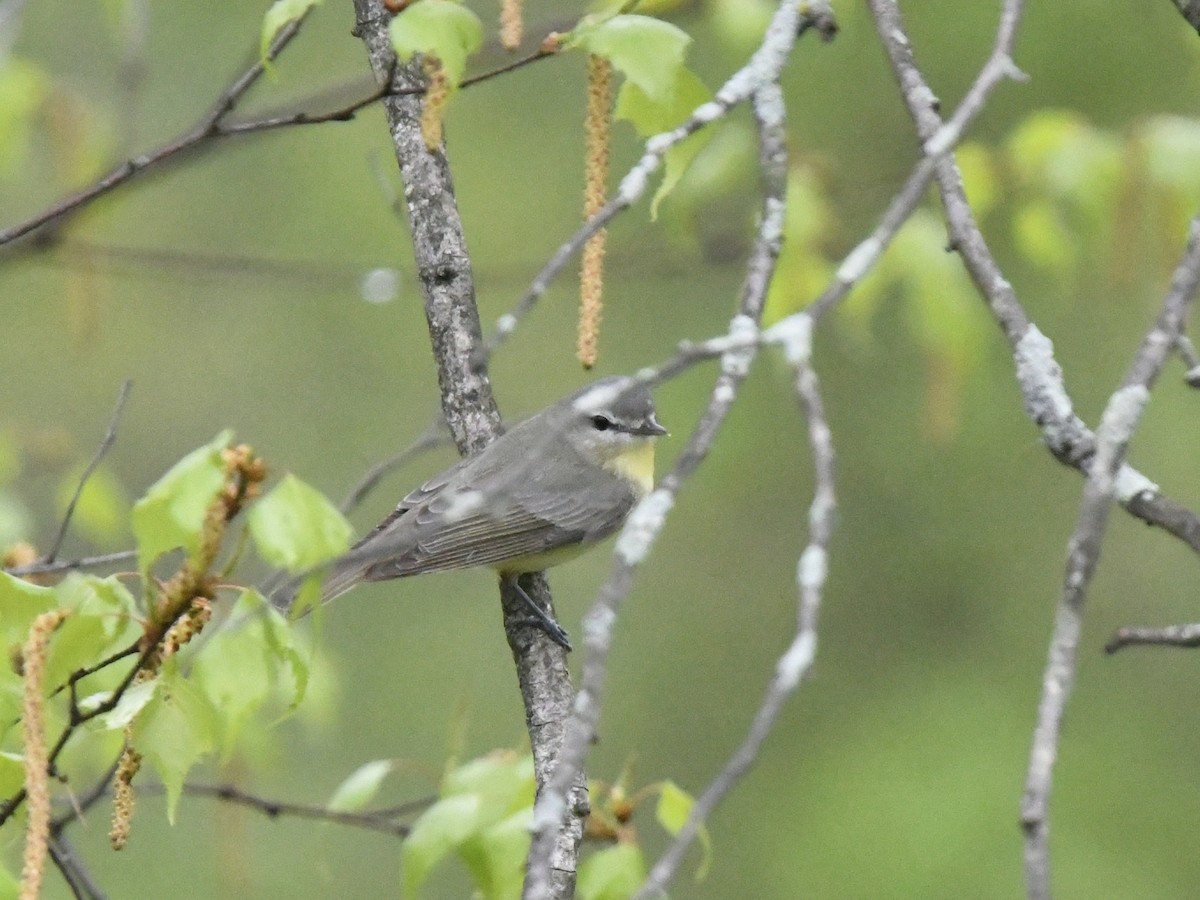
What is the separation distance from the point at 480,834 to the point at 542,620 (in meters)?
0.87

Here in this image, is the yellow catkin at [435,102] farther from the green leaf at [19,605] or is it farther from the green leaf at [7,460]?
the green leaf at [7,460]

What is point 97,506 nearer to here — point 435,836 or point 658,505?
point 435,836

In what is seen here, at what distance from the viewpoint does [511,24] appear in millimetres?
2809

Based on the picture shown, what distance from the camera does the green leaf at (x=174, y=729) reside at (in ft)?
7.50

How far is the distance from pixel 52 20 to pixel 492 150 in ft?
9.65

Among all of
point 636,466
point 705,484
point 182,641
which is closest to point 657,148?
point 182,641

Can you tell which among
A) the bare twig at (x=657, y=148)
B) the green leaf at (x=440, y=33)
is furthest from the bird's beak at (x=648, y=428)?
the green leaf at (x=440, y=33)

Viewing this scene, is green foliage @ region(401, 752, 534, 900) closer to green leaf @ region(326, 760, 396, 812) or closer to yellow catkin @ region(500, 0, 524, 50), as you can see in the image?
green leaf @ region(326, 760, 396, 812)

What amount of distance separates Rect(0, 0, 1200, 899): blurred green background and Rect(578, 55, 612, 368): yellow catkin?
6.21 metres

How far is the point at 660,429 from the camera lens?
18.5 ft

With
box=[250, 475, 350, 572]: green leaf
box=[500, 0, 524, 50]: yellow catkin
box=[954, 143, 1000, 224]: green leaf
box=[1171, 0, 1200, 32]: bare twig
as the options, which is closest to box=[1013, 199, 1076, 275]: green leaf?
box=[954, 143, 1000, 224]: green leaf

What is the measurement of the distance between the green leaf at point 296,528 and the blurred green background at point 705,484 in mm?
7204

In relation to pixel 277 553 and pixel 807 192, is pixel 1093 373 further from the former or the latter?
pixel 277 553

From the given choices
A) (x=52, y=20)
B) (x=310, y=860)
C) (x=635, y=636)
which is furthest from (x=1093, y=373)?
(x=52, y=20)
